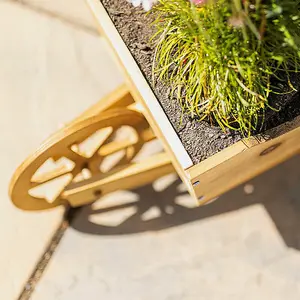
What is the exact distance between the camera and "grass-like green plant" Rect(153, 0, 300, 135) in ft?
2.52

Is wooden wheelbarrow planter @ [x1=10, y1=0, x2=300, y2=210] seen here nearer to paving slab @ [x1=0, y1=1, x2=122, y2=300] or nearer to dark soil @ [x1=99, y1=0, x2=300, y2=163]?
dark soil @ [x1=99, y1=0, x2=300, y2=163]

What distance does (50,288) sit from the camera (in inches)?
50.3

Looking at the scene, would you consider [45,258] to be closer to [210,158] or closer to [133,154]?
[133,154]

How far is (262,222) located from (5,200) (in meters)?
0.57

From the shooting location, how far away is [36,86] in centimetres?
142

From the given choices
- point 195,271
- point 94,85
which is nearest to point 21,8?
point 94,85

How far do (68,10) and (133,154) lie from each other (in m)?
0.48

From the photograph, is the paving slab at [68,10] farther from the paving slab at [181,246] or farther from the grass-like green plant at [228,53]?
the grass-like green plant at [228,53]

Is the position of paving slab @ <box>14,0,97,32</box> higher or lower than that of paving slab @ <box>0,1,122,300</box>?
higher

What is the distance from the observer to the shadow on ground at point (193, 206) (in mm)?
1284

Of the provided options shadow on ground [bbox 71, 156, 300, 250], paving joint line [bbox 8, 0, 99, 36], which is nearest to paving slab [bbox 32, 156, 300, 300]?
shadow on ground [bbox 71, 156, 300, 250]

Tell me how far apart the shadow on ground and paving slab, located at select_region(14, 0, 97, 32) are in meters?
0.45

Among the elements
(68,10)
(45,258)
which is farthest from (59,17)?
(45,258)

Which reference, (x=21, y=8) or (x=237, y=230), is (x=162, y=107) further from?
(x=21, y=8)
